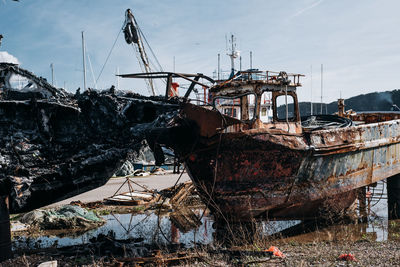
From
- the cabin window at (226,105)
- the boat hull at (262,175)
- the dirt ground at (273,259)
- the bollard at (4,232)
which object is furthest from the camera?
the cabin window at (226,105)

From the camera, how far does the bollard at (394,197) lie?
30.9ft

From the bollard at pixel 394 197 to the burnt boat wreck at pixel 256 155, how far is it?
2734 millimetres

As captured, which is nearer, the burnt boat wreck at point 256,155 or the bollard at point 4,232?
the bollard at point 4,232

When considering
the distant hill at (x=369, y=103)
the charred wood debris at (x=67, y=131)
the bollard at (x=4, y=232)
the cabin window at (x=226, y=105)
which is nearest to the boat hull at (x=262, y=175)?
the cabin window at (x=226, y=105)

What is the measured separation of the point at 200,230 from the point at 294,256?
10.4 feet

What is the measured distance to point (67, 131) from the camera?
7.35 meters

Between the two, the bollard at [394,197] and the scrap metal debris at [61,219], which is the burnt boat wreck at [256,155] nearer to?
the bollard at [394,197]

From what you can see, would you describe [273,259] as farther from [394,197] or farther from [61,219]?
[394,197]

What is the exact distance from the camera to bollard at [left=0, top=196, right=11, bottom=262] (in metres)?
5.84

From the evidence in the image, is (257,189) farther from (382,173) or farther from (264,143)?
(382,173)

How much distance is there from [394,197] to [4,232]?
1012 centimetres

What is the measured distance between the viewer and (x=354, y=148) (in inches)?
309

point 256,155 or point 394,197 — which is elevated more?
point 256,155

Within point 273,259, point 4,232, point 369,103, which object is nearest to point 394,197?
point 273,259
